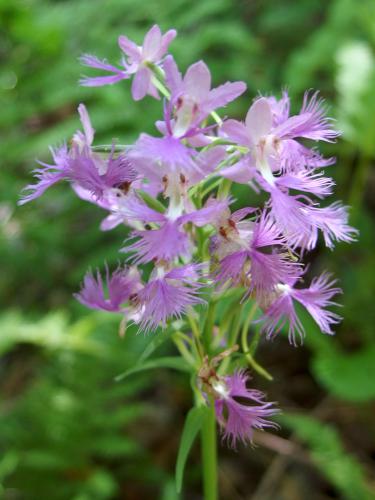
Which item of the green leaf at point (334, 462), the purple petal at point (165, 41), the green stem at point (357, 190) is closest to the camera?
the purple petal at point (165, 41)

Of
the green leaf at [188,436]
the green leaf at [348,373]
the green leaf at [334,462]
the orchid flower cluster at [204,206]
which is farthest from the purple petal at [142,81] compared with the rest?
the green leaf at [348,373]

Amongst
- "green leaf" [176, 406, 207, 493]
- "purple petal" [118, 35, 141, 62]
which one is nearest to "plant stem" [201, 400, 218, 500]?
"green leaf" [176, 406, 207, 493]

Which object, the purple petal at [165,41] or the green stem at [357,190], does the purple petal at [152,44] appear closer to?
the purple petal at [165,41]

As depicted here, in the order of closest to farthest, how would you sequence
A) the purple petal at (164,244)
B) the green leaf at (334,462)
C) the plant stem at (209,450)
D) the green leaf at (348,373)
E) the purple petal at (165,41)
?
1. the purple petal at (164,244)
2. the purple petal at (165,41)
3. the plant stem at (209,450)
4. the green leaf at (334,462)
5. the green leaf at (348,373)

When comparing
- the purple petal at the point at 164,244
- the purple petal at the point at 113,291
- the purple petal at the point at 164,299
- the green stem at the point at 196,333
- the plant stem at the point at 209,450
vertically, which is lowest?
the plant stem at the point at 209,450

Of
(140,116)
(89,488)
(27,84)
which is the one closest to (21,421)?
(89,488)

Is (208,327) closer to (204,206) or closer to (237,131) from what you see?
(204,206)

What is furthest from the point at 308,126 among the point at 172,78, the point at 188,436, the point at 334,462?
the point at 334,462

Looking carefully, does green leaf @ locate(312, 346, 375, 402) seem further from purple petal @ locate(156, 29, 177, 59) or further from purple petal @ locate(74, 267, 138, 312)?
purple petal @ locate(156, 29, 177, 59)
